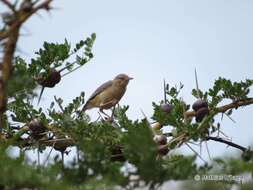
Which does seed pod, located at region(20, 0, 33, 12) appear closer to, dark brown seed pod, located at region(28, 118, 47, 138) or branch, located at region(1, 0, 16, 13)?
branch, located at region(1, 0, 16, 13)

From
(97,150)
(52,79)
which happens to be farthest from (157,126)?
(97,150)

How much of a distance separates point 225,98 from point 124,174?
2.38 m

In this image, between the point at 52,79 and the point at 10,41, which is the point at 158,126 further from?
the point at 10,41

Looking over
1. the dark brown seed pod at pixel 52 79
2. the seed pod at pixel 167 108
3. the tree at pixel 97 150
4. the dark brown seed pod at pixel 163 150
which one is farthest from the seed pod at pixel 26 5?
the seed pod at pixel 167 108

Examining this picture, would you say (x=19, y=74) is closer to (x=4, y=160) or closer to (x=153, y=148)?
(x=4, y=160)

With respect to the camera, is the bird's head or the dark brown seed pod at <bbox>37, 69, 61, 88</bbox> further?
the bird's head

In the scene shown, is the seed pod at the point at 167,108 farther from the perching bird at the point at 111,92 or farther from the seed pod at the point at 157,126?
the perching bird at the point at 111,92

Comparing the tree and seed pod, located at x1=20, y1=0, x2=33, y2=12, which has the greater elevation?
seed pod, located at x1=20, y1=0, x2=33, y2=12

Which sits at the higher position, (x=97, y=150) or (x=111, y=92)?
(x=111, y=92)

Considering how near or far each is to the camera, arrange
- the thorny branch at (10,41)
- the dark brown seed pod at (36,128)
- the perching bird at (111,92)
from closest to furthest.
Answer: the thorny branch at (10,41), the dark brown seed pod at (36,128), the perching bird at (111,92)

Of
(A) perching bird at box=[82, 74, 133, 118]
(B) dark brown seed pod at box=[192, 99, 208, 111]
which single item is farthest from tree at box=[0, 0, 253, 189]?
(A) perching bird at box=[82, 74, 133, 118]

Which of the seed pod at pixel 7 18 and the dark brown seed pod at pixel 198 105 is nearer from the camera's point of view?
the seed pod at pixel 7 18

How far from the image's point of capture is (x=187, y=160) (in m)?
2.42

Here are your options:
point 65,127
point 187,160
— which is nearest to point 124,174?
point 187,160
